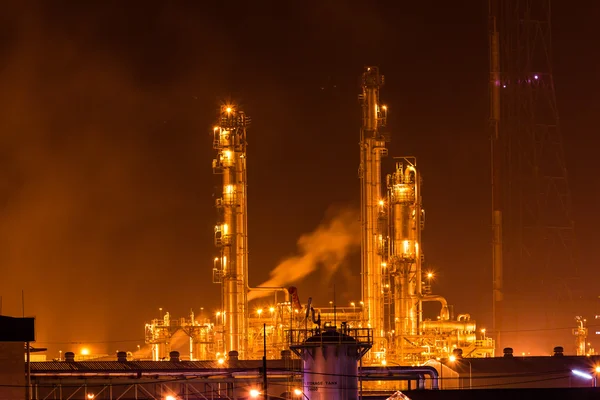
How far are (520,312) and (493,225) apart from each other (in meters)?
5.61

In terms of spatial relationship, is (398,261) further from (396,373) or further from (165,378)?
(165,378)

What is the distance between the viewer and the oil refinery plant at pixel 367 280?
150 feet

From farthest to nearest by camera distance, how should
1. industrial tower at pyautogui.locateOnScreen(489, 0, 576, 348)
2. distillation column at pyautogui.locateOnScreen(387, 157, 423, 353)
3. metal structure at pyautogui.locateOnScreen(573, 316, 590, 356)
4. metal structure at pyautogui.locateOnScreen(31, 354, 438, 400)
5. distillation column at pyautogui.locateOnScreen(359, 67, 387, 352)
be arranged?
industrial tower at pyautogui.locateOnScreen(489, 0, 576, 348) < metal structure at pyautogui.locateOnScreen(573, 316, 590, 356) < distillation column at pyautogui.locateOnScreen(387, 157, 423, 353) < distillation column at pyautogui.locateOnScreen(359, 67, 387, 352) < metal structure at pyautogui.locateOnScreen(31, 354, 438, 400)

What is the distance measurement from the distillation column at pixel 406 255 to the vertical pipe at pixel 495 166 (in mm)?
11246

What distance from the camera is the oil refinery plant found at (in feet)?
150

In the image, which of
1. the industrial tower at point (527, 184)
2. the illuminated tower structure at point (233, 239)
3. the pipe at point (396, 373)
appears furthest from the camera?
the industrial tower at point (527, 184)

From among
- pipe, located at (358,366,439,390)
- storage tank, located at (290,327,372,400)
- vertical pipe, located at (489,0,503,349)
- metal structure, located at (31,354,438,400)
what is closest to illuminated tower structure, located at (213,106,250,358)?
metal structure, located at (31,354,438,400)

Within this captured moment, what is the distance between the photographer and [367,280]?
47656mm

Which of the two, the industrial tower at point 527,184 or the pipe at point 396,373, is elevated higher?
the industrial tower at point 527,184

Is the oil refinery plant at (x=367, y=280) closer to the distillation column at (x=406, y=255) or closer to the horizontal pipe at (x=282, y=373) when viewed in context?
the distillation column at (x=406, y=255)

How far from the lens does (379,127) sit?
4997 cm

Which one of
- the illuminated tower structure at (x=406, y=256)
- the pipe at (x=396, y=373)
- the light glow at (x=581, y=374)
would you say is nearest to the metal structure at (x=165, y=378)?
the pipe at (x=396, y=373)

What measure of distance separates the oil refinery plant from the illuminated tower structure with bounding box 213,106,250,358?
47 mm

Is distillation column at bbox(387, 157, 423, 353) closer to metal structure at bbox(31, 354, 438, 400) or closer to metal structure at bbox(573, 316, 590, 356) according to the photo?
metal structure at bbox(573, 316, 590, 356)
